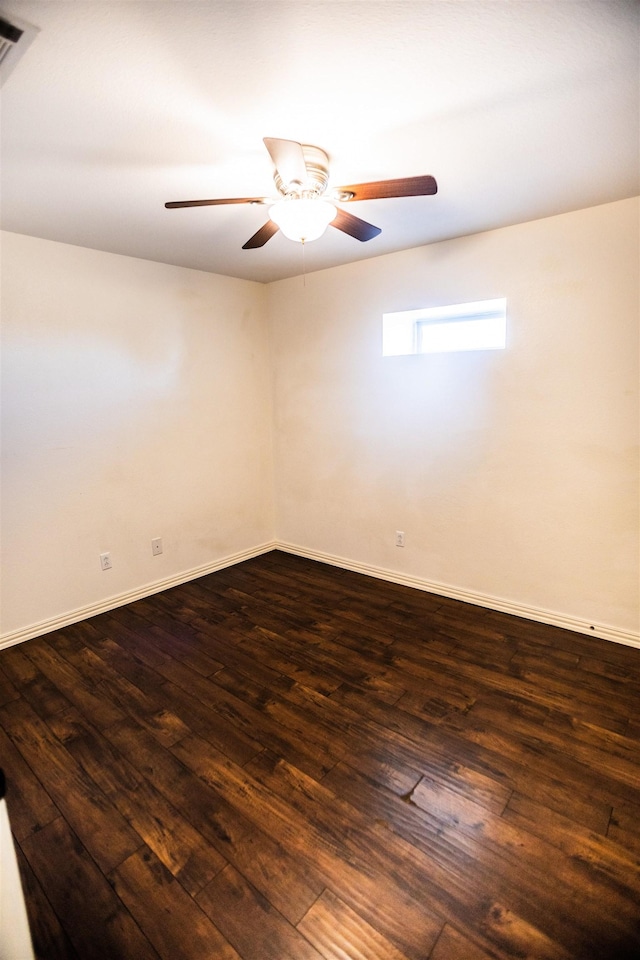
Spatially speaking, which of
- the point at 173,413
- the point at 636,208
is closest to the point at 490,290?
the point at 636,208

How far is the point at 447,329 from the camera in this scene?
3139 mm

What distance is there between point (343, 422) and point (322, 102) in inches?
88.9

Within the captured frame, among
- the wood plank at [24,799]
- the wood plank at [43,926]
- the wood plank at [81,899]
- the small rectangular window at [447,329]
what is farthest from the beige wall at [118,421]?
the wood plank at [43,926]

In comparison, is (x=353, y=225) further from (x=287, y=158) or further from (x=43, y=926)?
(x=43, y=926)

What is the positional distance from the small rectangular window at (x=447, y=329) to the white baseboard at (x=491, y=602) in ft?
5.41

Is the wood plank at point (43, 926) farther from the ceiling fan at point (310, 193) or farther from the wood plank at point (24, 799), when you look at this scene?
the ceiling fan at point (310, 193)

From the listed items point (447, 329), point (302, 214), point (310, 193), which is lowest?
point (447, 329)

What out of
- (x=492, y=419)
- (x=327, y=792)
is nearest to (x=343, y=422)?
(x=492, y=419)

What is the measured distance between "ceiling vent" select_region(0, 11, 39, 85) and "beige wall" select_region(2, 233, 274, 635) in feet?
5.25

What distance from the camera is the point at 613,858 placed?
1344 mm

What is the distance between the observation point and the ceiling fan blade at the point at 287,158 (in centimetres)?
133

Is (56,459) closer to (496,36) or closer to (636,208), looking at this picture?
(496,36)

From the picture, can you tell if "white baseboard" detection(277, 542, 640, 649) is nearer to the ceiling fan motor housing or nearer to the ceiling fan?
the ceiling fan

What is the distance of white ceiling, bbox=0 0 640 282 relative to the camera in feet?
3.70
